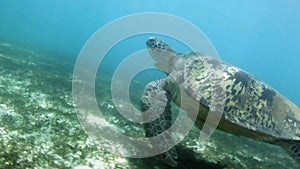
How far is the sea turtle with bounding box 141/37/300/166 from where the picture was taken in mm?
4328

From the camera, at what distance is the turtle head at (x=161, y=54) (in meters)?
5.88

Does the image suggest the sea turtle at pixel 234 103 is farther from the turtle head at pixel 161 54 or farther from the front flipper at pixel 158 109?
the turtle head at pixel 161 54

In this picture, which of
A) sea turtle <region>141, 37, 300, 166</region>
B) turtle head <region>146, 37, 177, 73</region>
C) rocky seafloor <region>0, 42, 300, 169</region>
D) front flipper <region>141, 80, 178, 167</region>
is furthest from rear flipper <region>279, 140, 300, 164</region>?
turtle head <region>146, 37, 177, 73</region>

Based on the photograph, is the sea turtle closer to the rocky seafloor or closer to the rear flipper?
the rear flipper

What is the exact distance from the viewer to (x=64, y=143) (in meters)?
4.27

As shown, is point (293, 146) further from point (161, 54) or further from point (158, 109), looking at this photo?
point (161, 54)

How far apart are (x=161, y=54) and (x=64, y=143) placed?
280cm

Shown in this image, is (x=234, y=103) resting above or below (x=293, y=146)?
above

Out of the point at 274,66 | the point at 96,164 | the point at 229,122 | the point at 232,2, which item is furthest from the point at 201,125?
the point at 274,66

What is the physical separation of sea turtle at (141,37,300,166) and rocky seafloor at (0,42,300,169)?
776 millimetres

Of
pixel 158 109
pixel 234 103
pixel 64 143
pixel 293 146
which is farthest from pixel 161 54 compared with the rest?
pixel 293 146

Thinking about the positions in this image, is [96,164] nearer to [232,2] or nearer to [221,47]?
[232,2]

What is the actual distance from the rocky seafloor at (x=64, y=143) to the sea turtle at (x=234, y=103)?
2.55 feet

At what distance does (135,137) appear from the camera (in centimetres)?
539
